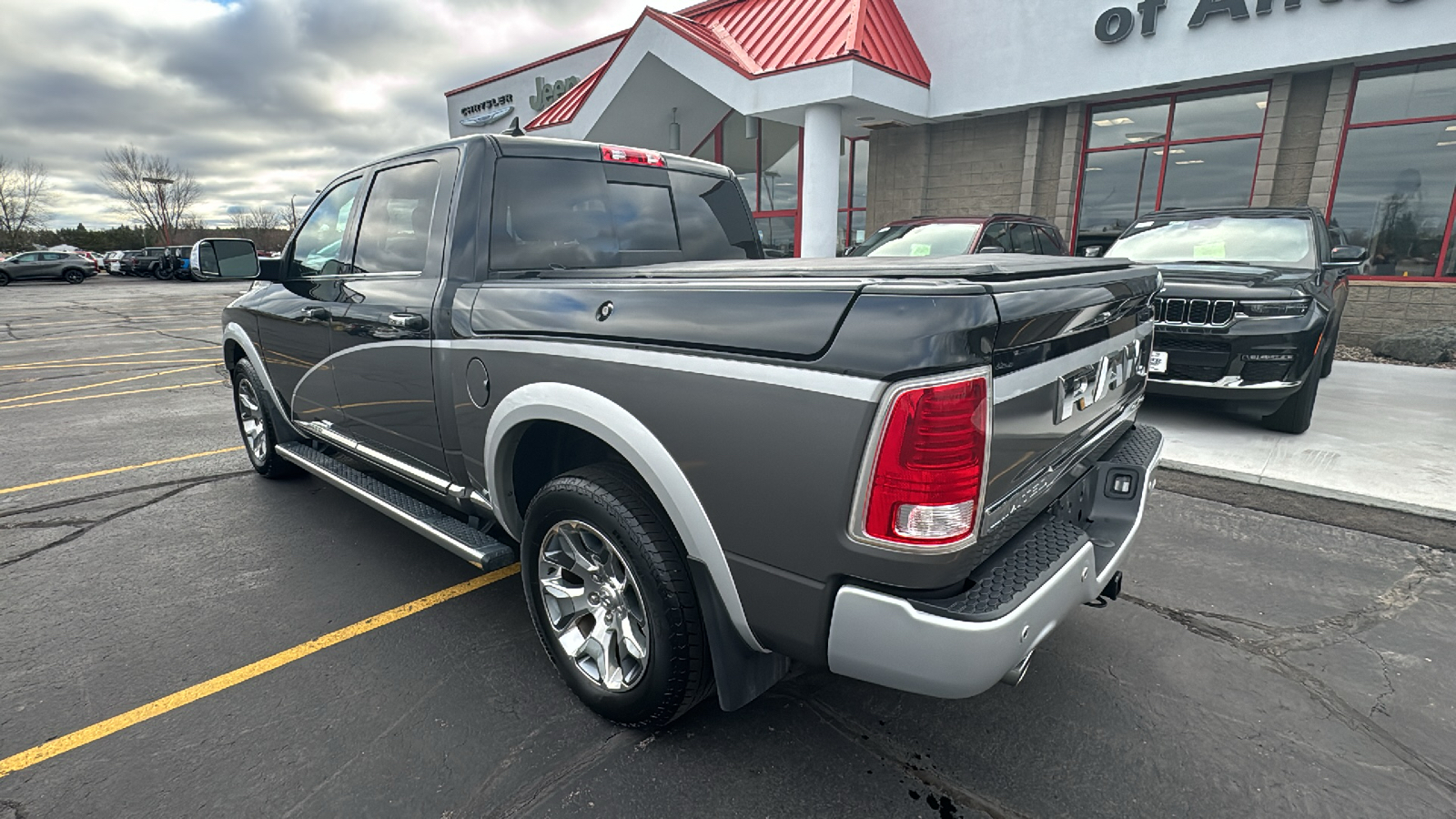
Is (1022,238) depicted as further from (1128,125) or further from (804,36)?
(804,36)

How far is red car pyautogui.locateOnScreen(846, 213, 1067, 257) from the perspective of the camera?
27.2 ft

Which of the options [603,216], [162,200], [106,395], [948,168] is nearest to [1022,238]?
[948,168]

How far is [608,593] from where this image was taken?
2404mm

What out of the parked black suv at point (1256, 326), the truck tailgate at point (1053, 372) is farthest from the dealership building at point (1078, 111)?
the truck tailgate at point (1053, 372)

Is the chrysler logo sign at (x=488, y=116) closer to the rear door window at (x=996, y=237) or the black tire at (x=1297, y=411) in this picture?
the rear door window at (x=996, y=237)

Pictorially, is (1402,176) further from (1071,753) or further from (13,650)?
(13,650)

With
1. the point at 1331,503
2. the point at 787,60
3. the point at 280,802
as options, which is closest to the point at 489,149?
the point at 280,802

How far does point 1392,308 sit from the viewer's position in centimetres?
1043

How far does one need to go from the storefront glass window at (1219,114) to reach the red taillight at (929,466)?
1259 cm

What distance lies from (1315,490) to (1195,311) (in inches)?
65.1

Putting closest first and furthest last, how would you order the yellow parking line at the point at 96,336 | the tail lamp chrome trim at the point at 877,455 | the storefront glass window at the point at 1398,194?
the tail lamp chrome trim at the point at 877,455 → the storefront glass window at the point at 1398,194 → the yellow parking line at the point at 96,336

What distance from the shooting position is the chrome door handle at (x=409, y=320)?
2881 millimetres

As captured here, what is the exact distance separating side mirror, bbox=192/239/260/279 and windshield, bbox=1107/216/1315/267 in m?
7.35

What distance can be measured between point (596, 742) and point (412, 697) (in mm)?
742
